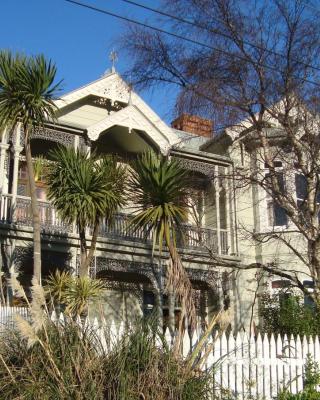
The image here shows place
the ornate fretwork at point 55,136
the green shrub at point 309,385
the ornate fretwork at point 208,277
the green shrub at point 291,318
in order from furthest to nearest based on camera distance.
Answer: the ornate fretwork at point 208,277, the ornate fretwork at point 55,136, the green shrub at point 291,318, the green shrub at point 309,385

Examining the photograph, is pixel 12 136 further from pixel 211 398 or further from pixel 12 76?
pixel 211 398

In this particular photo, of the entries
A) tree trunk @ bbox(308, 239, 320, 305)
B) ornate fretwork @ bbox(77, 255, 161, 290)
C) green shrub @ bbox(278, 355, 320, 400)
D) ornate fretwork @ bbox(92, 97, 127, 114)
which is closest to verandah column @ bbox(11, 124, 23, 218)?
ornate fretwork @ bbox(77, 255, 161, 290)

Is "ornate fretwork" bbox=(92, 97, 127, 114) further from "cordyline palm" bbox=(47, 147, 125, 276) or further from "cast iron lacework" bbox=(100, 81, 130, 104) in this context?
"cordyline palm" bbox=(47, 147, 125, 276)

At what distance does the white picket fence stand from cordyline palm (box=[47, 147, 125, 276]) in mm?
4016

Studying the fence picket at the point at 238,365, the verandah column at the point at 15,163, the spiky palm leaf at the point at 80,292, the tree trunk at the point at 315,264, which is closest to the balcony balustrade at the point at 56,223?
the verandah column at the point at 15,163

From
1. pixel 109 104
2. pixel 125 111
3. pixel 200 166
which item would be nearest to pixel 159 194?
pixel 125 111

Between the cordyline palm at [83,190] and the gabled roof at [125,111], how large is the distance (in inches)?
138

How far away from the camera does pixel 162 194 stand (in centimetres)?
1106

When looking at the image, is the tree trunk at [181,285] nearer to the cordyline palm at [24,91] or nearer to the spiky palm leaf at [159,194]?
the spiky palm leaf at [159,194]

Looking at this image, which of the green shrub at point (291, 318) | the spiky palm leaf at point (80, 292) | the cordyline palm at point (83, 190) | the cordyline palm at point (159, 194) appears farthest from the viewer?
the cordyline palm at point (83, 190)

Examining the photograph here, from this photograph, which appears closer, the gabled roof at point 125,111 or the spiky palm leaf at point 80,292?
the spiky palm leaf at point 80,292

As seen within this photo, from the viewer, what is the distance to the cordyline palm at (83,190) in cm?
1322

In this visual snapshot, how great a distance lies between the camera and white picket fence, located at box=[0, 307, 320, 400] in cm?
855

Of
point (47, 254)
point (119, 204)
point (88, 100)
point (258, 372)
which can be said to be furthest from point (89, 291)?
point (88, 100)
